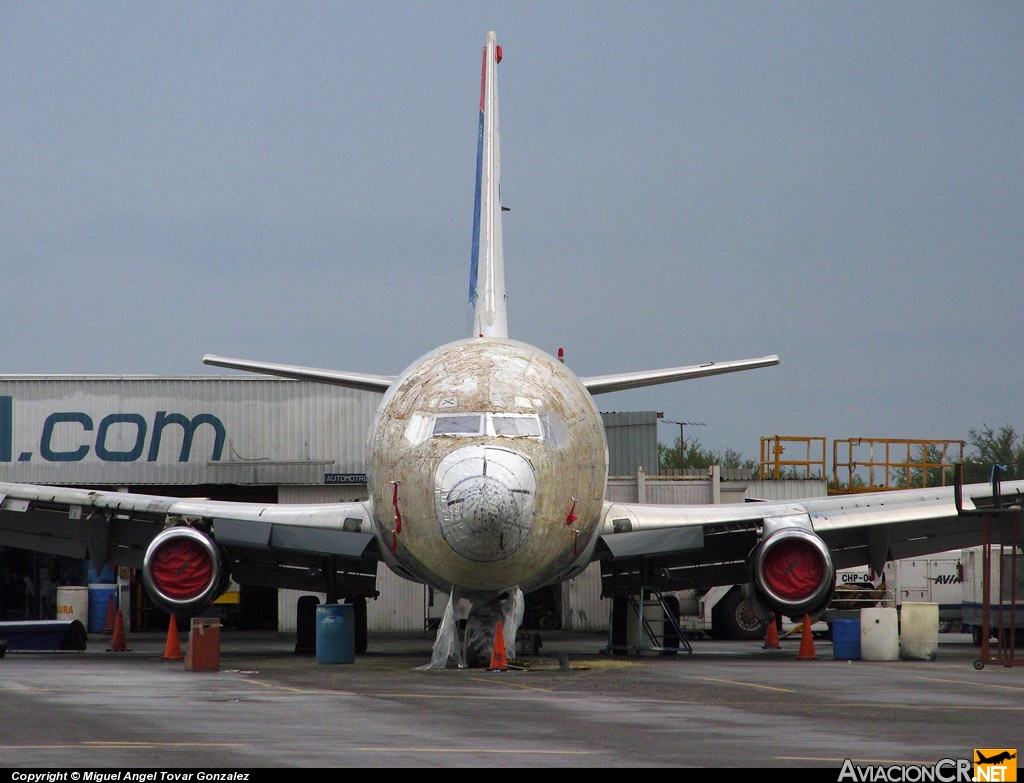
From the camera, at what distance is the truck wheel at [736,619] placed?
3419cm

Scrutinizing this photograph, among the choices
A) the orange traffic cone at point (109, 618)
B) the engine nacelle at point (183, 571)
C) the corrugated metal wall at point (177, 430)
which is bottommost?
the orange traffic cone at point (109, 618)

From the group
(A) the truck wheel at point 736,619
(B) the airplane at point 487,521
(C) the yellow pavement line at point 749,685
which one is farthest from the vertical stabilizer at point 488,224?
(A) the truck wheel at point 736,619

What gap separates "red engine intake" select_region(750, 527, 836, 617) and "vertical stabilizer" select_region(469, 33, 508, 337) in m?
6.58

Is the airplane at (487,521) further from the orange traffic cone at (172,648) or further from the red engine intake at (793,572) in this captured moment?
the orange traffic cone at (172,648)

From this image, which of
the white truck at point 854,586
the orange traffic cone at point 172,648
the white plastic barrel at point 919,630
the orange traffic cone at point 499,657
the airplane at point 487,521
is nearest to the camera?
the airplane at point 487,521

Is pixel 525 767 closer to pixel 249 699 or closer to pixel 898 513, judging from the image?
pixel 249 699

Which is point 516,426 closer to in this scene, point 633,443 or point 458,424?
point 458,424

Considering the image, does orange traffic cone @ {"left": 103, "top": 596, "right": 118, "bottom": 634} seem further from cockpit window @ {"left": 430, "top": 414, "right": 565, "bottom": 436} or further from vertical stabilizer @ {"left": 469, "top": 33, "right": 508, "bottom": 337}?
cockpit window @ {"left": 430, "top": 414, "right": 565, "bottom": 436}

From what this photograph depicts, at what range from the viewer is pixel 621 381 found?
23.8 metres

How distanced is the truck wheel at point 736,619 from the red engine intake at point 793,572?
41.0 ft

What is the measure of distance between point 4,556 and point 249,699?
95.4ft

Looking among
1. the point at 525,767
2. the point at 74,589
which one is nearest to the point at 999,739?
the point at 525,767

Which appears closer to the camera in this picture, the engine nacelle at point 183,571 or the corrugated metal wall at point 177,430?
the engine nacelle at point 183,571

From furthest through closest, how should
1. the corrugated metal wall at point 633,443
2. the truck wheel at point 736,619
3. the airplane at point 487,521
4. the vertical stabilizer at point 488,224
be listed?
the corrugated metal wall at point 633,443, the truck wheel at point 736,619, the vertical stabilizer at point 488,224, the airplane at point 487,521
